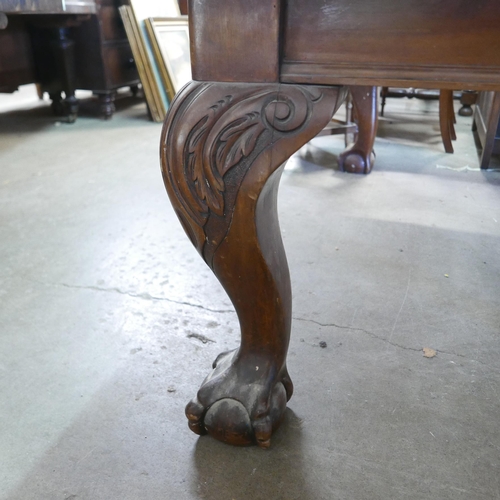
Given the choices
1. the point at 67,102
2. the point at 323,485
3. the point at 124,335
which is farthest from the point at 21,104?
the point at 323,485

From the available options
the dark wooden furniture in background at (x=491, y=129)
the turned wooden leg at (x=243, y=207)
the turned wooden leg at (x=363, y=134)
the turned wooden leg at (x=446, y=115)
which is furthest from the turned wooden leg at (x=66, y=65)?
the turned wooden leg at (x=243, y=207)

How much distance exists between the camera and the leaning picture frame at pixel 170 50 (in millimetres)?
3520

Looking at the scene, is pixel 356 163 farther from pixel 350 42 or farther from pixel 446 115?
pixel 350 42

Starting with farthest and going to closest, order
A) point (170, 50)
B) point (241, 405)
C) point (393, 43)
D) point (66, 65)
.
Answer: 1. point (170, 50)
2. point (66, 65)
3. point (241, 405)
4. point (393, 43)

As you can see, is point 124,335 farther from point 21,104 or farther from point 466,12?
point 21,104

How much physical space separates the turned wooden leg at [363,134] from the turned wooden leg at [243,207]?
176cm

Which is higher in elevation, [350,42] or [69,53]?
[350,42]

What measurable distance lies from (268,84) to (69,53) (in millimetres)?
3371

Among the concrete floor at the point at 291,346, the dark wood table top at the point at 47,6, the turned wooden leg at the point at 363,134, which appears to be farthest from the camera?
the dark wood table top at the point at 47,6

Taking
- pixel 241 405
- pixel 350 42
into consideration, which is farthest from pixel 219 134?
pixel 241 405

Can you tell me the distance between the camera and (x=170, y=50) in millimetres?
3600

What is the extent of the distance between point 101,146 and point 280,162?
2544 millimetres

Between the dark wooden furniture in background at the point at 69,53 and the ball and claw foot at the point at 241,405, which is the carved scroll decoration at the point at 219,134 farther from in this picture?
the dark wooden furniture in background at the point at 69,53

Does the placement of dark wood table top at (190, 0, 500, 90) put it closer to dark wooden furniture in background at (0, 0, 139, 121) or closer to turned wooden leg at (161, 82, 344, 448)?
turned wooden leg at (161, 82, 344, 448)
